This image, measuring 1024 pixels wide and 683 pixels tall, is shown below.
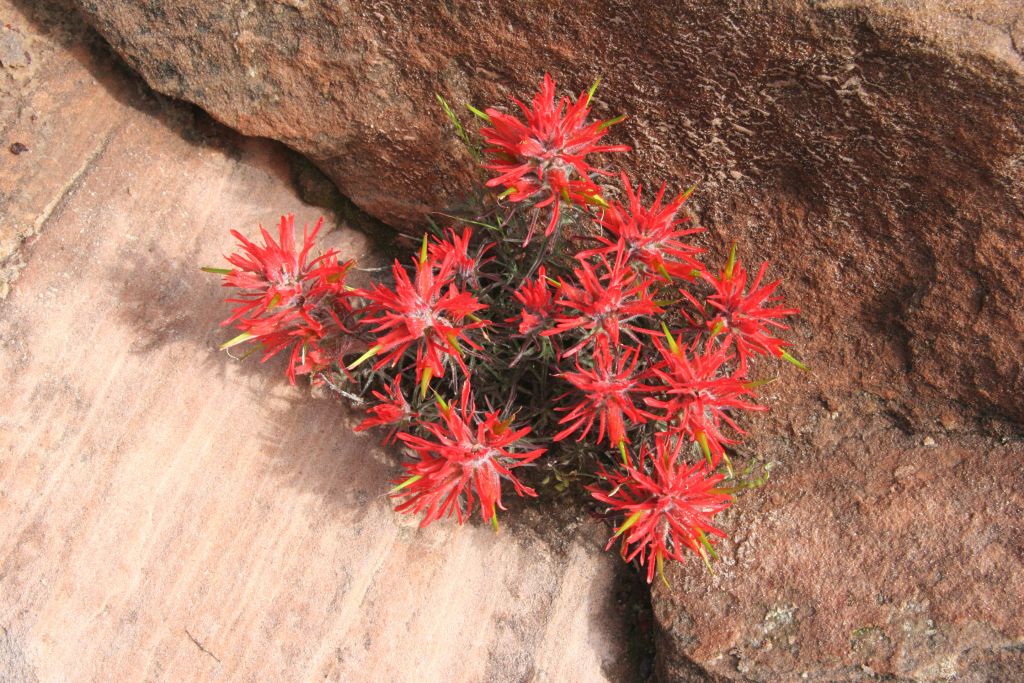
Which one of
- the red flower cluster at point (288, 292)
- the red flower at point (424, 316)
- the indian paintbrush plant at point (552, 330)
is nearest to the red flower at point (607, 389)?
the indian paintbrush plant at point (552, 330)

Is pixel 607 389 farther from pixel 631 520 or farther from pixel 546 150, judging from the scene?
pixel 546 150

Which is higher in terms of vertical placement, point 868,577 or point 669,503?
point 669,503

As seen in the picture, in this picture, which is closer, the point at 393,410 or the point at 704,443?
the point at 704,443

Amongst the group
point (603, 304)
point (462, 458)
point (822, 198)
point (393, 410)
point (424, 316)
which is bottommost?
point (393, 410)

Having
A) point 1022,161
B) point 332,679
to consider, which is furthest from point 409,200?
point 1022,161

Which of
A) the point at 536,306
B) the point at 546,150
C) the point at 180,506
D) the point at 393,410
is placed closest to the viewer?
the point at 546,150

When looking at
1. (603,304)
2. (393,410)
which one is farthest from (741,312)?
(393,410)
